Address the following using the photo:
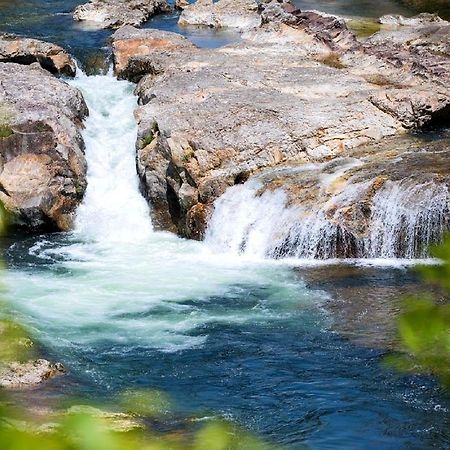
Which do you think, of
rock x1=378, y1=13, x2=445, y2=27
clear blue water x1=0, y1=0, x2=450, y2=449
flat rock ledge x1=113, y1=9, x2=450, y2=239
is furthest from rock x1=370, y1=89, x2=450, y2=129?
rock x1=378, y1=13, x2=445, y2=27

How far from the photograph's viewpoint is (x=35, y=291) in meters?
11.1

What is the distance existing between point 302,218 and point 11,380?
257 inches

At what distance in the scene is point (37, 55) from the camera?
19.8m

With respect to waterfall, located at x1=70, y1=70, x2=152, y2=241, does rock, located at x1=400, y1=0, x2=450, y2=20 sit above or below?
above

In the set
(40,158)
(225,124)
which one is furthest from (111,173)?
(225,124)

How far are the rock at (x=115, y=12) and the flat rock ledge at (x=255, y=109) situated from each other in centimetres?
787

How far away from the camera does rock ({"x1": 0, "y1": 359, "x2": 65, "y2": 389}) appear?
714 cm

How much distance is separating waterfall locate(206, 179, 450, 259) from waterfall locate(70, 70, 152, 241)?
272 cm

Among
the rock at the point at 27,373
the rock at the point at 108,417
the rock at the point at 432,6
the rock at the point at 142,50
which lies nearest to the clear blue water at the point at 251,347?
the rock at the point at 27,373

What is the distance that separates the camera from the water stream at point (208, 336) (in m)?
6.90

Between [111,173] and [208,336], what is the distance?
7.68 m

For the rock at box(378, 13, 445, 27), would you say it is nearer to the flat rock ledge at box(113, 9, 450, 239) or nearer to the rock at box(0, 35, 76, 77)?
the flat rock ledge at box(113, 9, 450, 239)

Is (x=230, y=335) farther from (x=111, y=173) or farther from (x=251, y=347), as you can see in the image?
(x=111, y=173)

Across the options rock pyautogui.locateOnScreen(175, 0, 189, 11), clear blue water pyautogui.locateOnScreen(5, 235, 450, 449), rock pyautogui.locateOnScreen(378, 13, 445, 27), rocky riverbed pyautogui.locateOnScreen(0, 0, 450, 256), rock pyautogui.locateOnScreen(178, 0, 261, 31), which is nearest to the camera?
clear blue water pyautogui.locateOnScreen(5, 235, 450, 449)
